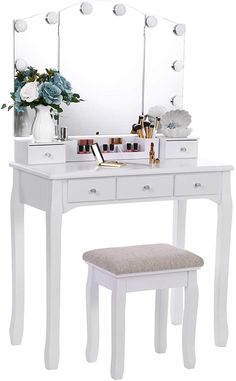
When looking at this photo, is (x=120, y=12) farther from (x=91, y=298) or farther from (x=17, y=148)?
(x=91, y=298)

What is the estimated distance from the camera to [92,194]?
443 cm

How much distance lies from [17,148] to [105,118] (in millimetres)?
547

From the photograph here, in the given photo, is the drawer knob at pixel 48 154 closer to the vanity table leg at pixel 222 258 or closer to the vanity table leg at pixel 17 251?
the vanity table leg at pixel 17 251

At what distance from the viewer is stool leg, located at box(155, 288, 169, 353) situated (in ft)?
15.6

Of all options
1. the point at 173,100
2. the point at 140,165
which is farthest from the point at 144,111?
the point at 140,165

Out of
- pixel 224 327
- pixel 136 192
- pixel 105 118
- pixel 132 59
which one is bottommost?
pixel 224 327

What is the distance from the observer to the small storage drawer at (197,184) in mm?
4637

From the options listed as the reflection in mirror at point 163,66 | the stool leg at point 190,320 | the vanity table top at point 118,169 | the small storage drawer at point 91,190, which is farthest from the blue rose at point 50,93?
the stool leg at point 190,320

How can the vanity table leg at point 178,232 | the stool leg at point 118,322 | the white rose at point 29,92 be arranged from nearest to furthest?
the stool leg at point 118,322
the white rose at point 29,92
the vanity table leg at point 178,232

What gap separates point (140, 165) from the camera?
471 centimetres

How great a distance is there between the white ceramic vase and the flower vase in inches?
3.6

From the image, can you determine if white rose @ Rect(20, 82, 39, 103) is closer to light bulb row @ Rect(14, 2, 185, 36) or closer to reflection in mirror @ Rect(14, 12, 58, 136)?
reflection in mirror @ Rect(14, 12, 58, 136)

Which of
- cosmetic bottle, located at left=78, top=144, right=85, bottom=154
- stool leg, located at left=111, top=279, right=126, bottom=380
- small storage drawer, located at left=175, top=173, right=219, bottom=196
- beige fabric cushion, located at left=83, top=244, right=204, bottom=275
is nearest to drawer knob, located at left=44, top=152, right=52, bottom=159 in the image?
cosmetic bottle, located at left=78, top=144, right=85, bottom=154

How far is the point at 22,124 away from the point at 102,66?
54 centimetres
